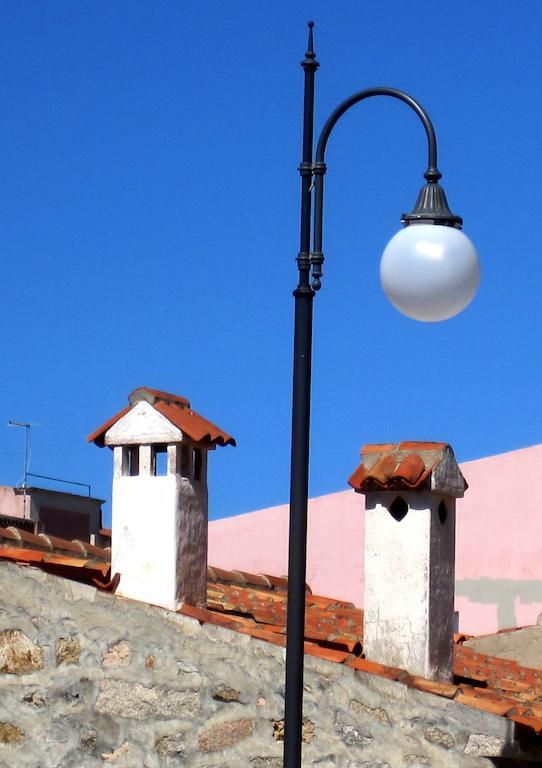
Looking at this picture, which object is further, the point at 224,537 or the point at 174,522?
the point at 224,537

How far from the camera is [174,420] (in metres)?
10.5

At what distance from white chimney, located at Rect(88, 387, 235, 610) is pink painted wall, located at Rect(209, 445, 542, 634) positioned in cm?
1209

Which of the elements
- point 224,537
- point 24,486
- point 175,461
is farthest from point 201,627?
point 224,537

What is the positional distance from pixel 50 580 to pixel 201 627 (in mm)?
951

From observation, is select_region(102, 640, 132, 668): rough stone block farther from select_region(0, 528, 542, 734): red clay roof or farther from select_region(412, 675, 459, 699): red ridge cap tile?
select_region(412, 675, 459, 699): red ridge cap tile

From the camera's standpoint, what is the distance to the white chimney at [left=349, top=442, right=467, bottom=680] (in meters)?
10.7

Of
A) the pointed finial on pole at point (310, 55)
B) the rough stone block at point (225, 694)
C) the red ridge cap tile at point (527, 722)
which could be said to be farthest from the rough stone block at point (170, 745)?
the pointed finial on pole at point (310, 55)

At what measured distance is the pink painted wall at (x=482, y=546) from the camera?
22.2 m

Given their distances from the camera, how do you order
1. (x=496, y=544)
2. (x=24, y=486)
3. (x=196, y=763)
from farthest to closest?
1. (x=496, y=544)
2. (x=24, y=486)
3. (x=196, y=763)

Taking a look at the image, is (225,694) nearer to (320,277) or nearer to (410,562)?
(410,562)

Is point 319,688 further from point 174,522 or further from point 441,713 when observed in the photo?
point 174,522

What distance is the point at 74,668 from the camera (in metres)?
9.68

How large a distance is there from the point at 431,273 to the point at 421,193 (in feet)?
1.71

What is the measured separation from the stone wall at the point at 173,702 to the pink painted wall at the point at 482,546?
1244cm
